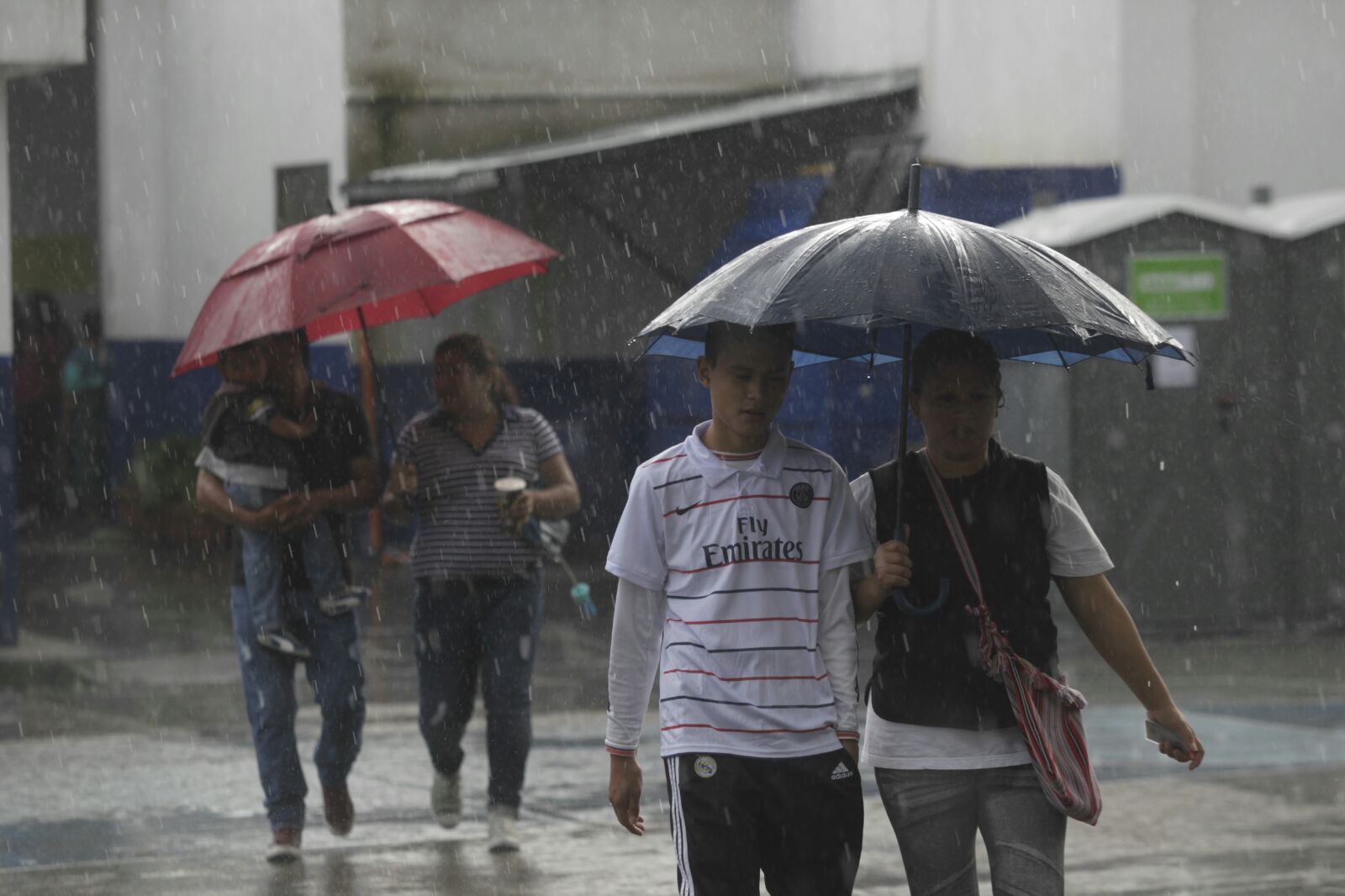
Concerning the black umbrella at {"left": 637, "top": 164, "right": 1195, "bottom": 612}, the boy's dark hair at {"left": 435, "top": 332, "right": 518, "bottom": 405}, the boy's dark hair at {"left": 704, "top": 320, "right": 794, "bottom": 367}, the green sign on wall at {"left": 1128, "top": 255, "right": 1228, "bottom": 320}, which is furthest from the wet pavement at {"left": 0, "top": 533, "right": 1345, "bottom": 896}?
the black umbrella at {"left": 637, "top": 164, "right": 1195, "bottom": 612}

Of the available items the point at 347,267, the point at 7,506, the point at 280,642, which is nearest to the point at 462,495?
the point at 280,642

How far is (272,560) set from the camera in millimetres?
6914

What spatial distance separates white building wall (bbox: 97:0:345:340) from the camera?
2091 centimetres

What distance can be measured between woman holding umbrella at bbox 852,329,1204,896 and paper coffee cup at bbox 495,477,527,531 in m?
2.94

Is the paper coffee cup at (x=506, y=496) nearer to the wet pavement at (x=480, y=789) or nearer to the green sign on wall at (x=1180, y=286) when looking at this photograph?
the wet pavement at (x=480, y=789)

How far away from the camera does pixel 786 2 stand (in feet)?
64.2

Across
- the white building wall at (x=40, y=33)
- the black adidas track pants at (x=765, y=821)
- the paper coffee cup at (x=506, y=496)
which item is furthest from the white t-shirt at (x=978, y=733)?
the white building wall at (x=40, y=33)

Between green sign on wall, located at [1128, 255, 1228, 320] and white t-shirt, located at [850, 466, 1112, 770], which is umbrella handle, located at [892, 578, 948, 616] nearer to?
white t-shirt, located at [850, 466, 1112, 770]

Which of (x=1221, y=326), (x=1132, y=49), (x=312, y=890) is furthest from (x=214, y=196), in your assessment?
(x=312, y=890)

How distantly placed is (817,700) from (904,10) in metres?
14.7

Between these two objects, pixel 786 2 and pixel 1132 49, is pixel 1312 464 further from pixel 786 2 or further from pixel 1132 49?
pixel 786 2

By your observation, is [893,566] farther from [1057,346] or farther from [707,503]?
[1057,346]

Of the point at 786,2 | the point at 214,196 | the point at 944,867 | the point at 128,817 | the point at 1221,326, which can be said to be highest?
the point at 786,2

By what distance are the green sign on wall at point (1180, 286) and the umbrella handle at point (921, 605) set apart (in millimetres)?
8672
